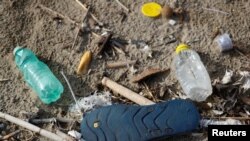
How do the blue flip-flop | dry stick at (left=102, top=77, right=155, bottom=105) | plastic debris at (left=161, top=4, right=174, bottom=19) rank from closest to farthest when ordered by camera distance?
the blue flip-flop
dry stick at (left=102, top=77, right=155, bottom=105)
plastic debris at (left=161, top=4, right=174, bottom=19)

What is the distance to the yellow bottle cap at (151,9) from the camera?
367 centimetres

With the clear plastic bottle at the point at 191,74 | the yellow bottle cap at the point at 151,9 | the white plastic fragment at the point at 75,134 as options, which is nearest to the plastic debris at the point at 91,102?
the white plastic fragment at the point at 75,134

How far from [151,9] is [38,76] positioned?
98 cm

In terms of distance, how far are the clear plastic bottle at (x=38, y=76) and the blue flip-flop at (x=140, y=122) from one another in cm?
31

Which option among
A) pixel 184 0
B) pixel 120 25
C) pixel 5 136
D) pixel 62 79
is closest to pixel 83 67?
pixel 62 79

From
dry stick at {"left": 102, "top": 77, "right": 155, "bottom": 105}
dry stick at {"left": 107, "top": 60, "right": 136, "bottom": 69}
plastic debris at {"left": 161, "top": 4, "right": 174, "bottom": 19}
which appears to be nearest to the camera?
dry stick at {"left": 102, "top": 77, "right": 155, "bottom": 105}

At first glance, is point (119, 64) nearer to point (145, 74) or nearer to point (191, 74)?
point (145, 74)

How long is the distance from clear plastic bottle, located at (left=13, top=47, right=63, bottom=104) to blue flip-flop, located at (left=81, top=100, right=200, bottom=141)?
0.31 metres

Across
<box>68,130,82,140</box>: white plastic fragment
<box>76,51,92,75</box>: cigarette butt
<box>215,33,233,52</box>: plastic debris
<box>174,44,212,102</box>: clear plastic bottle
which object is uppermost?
<box>215,33,233,52</box>: plastic debris

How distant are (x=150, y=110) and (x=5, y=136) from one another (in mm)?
928

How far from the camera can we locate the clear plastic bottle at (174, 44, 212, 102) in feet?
10.7

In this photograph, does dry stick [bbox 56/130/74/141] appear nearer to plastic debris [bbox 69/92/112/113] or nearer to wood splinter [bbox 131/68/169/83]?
plastic debris [bbox 69/92/112/113]

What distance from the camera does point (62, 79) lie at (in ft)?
11.1

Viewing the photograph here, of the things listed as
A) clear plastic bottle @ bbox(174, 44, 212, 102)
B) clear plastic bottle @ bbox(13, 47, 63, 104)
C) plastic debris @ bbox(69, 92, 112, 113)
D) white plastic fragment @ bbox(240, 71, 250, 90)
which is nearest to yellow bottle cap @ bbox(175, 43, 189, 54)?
clear plastic bottle @ bbox(174, 44, 212, 102)
